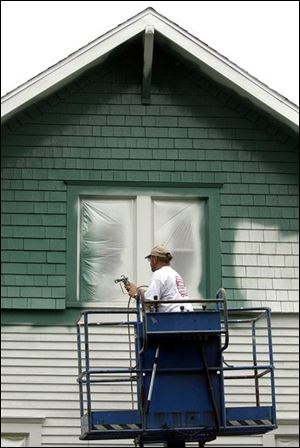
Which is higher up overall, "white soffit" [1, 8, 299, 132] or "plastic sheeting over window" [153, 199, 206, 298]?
"white soffit" [1, 8, 299, 132]

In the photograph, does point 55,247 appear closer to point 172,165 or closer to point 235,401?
point 172,165

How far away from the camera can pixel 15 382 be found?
14141mm

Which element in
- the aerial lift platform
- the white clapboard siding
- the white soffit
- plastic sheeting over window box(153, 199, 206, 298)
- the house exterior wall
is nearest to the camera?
the aerial lift platform

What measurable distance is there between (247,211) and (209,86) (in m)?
2.05

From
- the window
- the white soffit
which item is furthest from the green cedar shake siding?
the white soffit

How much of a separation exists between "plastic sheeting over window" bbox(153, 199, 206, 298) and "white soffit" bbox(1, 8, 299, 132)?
1805 mm

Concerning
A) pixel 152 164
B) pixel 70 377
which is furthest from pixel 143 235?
pixel 70 377

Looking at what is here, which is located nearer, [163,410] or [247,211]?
[163,410]

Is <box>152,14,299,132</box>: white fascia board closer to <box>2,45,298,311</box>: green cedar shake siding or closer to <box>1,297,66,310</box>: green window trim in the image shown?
<box>2,45,298,311</box>: green cedar shake siding

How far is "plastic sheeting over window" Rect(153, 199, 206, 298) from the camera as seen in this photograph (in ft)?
48.4

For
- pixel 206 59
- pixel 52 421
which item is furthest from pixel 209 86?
pixel 52 421

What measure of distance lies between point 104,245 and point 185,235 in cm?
121

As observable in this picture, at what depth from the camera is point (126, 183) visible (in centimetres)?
1496

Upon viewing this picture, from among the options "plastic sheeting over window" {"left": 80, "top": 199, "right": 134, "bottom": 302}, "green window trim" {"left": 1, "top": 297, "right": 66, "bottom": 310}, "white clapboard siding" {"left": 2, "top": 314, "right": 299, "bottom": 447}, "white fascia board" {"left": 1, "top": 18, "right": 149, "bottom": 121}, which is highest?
"white fascia board" {"left": 1, "top": 18, "right": 149, "bottom": 121}
